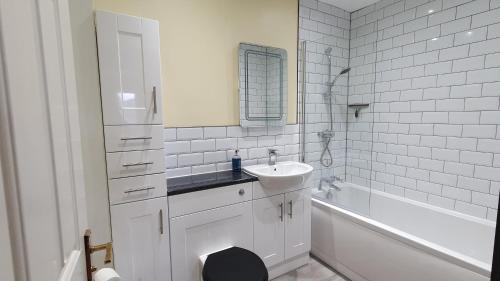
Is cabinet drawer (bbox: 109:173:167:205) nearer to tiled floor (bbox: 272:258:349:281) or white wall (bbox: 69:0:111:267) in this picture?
white wall (bbox: 69:0:111:267)

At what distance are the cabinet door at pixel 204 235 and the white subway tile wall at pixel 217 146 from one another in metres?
0.43

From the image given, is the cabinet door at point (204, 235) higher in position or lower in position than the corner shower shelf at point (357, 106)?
lower

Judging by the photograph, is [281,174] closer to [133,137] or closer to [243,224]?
[243,224]

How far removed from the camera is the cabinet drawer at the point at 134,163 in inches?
53.9

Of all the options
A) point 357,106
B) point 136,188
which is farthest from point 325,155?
point 136,188

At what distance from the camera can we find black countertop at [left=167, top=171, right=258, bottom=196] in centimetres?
159

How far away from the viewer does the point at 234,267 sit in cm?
149

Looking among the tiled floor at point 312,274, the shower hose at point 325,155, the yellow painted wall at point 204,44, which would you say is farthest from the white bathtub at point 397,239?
the yellow painted wall at point 204,44

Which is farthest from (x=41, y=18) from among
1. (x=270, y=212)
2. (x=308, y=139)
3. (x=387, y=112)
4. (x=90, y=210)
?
(x=387, y=112)

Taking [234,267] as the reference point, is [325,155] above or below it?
above

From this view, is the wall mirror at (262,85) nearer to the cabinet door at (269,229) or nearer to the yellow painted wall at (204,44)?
the yellow painted wall at (204,44)

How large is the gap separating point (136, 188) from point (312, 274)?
1.71m

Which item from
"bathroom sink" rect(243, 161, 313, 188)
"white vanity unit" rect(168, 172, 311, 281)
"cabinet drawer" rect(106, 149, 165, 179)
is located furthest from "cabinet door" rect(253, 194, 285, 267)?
"cabinet drawer" rect(106, 149, 165, 179)

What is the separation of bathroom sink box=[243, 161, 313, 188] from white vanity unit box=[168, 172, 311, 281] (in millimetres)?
51
